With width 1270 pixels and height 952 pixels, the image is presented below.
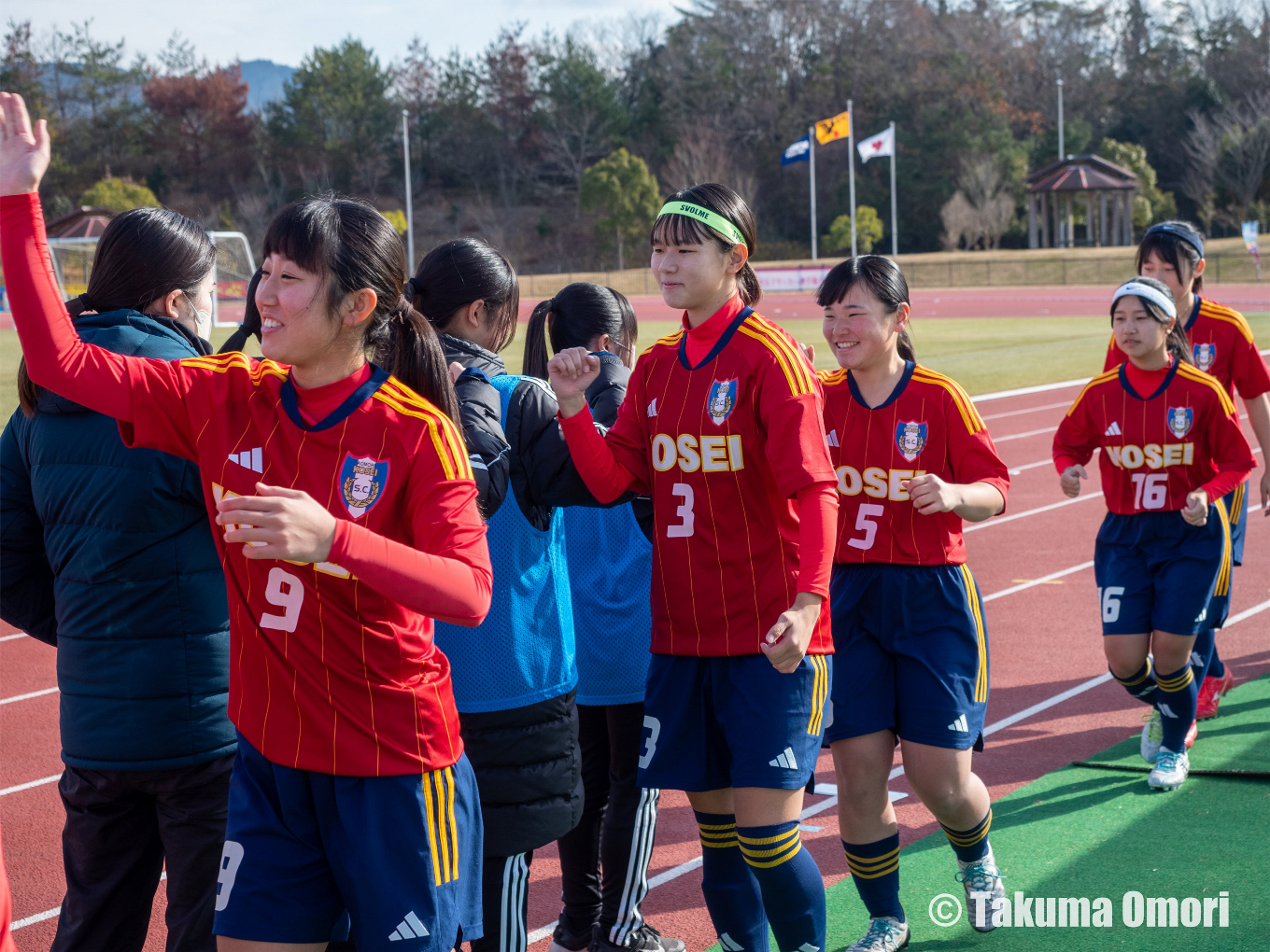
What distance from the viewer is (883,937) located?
12.2 feet

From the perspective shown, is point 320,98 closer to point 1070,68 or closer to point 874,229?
point 874,229

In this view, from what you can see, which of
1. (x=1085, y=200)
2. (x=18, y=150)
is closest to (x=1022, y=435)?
(x=18, y=150)

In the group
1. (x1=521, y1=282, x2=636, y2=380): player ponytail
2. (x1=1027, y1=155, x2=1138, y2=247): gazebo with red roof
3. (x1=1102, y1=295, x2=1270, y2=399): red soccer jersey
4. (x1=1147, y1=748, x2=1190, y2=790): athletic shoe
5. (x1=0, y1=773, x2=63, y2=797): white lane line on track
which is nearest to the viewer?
(x1=521, y1=282, x2=636, y2=380): player ponytail

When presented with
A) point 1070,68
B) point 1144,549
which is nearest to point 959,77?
point 1070,68

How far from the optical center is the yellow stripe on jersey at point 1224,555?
516 centimetres

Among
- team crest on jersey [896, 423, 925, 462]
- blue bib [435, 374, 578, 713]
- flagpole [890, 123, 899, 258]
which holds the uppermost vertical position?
flagpole [890, 123, 899, 258]

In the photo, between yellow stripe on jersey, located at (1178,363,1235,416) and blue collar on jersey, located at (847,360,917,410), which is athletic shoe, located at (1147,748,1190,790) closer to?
yellow stripe on jersey, located at (1178,363,1235,416)

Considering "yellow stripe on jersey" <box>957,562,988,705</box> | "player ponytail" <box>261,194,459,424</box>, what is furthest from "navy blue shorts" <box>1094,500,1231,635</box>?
"player ponytail" <box>261,194,459,424</box>

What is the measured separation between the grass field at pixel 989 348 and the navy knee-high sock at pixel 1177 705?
46.6ft

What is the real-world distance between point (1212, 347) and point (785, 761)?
13.6 feet

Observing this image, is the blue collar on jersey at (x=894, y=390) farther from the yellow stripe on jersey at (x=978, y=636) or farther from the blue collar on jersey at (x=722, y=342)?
the blue collar on jersey at (x=722, y=342)

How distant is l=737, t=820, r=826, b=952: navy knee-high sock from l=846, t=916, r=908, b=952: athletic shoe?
68 centimetres

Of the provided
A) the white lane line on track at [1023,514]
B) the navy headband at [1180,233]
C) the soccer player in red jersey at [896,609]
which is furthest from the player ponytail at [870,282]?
the white lane line on track at [1023,514]

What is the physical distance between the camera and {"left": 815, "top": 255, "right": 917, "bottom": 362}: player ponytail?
3763mm
